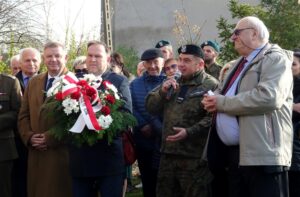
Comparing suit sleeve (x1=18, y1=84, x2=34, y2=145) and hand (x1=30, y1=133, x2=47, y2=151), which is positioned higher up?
suit sleeve (x1=18, y1=84, x2=34, y2=145)

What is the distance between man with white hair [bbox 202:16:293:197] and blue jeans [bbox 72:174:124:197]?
1090 mm

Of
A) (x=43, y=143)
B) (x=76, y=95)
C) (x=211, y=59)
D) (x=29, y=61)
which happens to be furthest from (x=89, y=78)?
(x=211, y=59)

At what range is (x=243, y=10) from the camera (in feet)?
34.0

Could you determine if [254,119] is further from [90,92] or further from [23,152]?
[23,152]

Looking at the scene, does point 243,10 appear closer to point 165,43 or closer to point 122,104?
point 165,43

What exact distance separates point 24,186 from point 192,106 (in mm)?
2632

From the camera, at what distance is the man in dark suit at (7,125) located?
244 inches

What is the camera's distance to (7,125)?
6168 millimetres

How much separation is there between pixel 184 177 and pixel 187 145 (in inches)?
12.5

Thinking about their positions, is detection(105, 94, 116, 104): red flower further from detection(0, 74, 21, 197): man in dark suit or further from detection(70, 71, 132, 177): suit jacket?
detection(0, 74, 21, 197): man in dark suit

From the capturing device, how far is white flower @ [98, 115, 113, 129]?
5.07 meters

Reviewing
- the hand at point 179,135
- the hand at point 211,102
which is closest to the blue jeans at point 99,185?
the hand at point 179,135

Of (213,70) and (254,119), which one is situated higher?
(213,70)

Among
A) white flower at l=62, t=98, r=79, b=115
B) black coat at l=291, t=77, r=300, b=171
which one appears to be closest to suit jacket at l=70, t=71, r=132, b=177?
white flower at l=62, t=98, r=79, b=115
